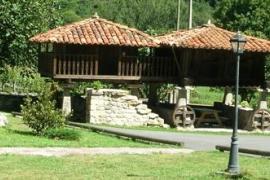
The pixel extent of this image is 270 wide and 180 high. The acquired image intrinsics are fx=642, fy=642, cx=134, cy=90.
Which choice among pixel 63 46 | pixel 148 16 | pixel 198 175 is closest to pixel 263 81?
pixel 63 46

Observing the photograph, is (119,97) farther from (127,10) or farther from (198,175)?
(127,10)

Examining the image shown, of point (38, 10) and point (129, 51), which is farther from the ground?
point (38, 10)

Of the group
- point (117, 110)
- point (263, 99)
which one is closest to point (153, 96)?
point (117, 110)

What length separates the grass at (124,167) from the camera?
13.3 metres

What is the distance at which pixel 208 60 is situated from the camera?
30.1m

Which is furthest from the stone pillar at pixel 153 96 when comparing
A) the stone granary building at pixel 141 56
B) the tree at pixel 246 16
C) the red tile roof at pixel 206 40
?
the tree at pixel 246 16

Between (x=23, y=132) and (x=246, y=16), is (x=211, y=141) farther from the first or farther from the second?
(x=246, y=16)

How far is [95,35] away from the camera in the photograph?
28.1 m

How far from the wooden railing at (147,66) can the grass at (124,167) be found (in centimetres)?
1182

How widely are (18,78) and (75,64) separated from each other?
8.65 meters

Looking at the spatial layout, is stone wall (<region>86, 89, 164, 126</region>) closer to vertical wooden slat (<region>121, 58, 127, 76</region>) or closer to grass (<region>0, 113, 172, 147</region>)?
vertical wooden slat (<region>121, 58, 127, 76</region>)

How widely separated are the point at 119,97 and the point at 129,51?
92.1 inches

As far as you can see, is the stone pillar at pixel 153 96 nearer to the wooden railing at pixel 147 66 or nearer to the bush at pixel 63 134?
the wooden railing at pixel 147 66

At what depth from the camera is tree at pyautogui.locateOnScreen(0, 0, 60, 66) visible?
33094 millimetres
